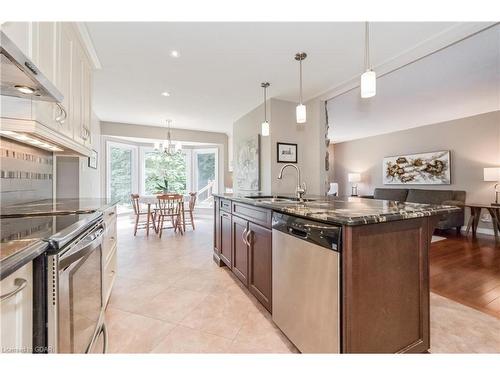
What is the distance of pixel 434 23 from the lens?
6.28 feet

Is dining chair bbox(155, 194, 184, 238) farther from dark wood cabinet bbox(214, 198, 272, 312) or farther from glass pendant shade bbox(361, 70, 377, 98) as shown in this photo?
glass pendant shade bbox(361, 70, 377, 98)

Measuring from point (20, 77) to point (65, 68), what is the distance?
0.90 meters

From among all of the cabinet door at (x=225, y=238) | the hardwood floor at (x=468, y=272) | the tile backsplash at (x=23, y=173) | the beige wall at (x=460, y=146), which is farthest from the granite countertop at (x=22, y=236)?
the beige wall at (x=460, y=146)

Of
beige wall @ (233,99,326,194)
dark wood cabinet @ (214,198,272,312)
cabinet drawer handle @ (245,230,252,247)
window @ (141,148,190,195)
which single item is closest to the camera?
dark wood cabinet @ (214,198,272,312)

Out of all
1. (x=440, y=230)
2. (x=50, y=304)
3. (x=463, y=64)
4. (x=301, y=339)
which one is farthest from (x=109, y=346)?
(x=440, y=230)

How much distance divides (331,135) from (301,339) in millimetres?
6199

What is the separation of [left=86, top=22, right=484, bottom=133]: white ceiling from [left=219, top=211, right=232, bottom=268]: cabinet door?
1730 mm

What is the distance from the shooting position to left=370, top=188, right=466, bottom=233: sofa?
4.24 metres

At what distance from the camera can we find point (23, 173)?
181 centimetres

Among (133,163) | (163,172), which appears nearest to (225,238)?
(163,172)

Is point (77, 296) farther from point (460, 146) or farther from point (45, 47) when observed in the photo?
point (460, 146)

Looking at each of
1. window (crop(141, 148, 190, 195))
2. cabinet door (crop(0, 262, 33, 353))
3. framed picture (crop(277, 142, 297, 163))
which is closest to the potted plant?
window (crop(141, 148, 190, 195))
